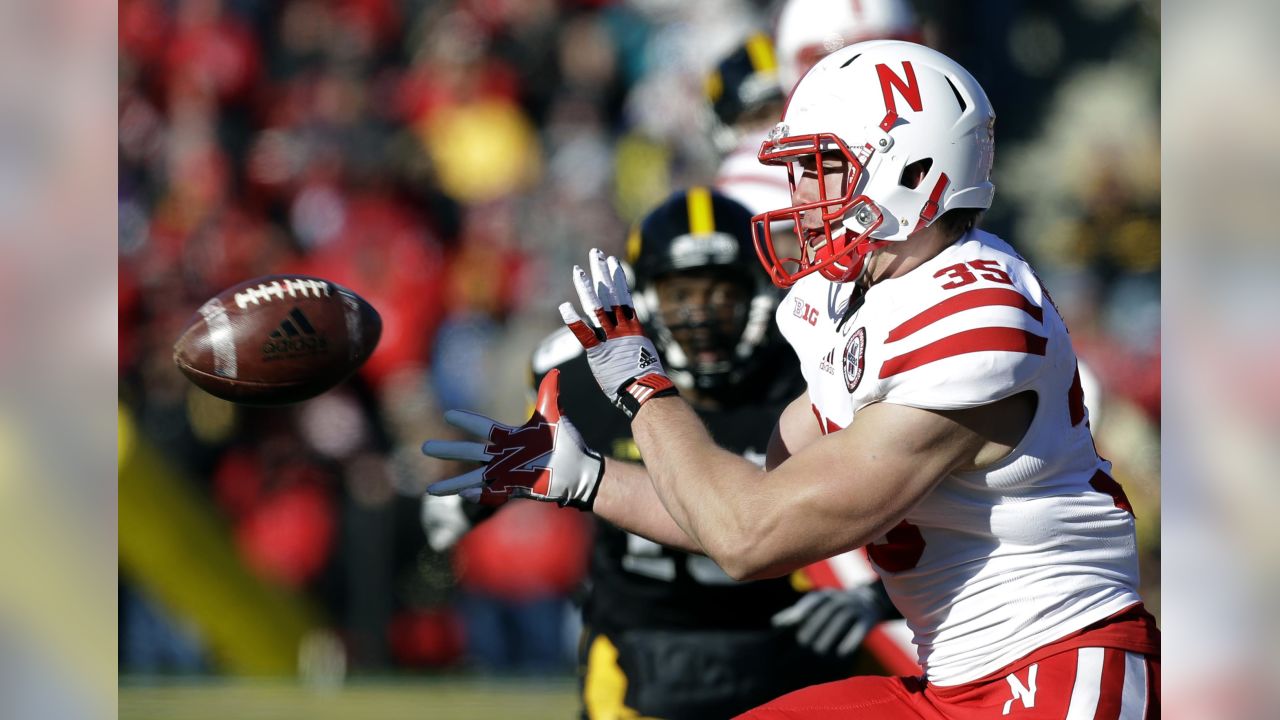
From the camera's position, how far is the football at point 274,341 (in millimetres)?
2531

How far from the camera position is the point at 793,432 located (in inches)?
95.7

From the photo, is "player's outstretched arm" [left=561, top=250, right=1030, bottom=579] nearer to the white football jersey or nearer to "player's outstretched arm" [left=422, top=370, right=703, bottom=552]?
the white football jersey

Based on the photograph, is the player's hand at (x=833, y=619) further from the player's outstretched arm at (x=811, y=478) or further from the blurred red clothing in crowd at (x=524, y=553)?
the blurred red clothing in crowd at (x=524, y=553)

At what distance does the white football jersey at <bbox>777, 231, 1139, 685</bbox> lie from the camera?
1888 millimetres

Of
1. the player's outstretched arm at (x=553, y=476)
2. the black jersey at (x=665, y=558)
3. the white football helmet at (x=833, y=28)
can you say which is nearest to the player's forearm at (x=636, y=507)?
the player's outstretched arm at (x=553, y=476)

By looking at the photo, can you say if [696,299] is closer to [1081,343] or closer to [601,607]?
[601,607]

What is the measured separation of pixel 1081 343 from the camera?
5.48 meters

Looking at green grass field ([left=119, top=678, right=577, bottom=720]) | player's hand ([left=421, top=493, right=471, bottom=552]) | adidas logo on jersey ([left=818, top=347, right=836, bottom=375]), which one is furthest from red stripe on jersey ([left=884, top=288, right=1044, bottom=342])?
green grass field ([left=119, top=678, right=577, bottom=720])

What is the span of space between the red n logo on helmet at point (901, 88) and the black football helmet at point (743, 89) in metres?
2.56

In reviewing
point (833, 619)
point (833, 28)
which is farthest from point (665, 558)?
point (833, 28)

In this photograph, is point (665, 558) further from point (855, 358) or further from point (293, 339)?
point (855, 358)
